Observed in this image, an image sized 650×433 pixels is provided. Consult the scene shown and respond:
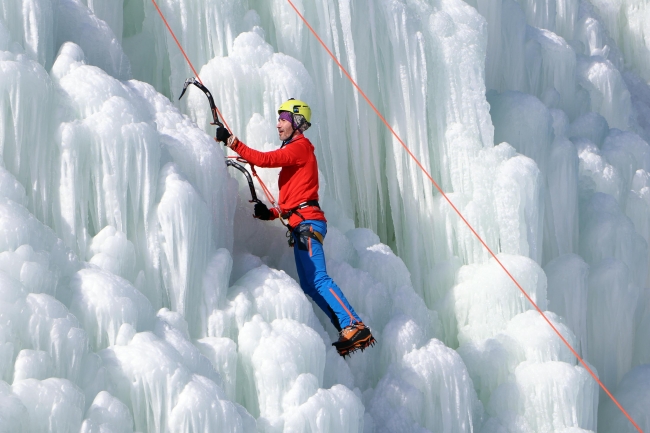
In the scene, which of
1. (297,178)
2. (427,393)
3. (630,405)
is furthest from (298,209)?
(630,405)

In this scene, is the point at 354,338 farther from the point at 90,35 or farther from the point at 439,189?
the point at 90,35

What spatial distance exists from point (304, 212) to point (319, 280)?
477mm

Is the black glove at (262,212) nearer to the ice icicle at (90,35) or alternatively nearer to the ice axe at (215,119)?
the ice axe at (215,119)

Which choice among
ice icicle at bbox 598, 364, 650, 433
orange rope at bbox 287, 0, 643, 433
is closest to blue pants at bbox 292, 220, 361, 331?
orange rope at bbox 287, 0, 643, 433

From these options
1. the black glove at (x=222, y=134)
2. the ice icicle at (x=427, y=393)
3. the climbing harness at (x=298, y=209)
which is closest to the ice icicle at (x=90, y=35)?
the black glove at (x=222, y=134)

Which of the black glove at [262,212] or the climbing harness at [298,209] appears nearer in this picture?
the climbing harness at [298,209]

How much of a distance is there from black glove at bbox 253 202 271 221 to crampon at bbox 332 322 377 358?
0.98 m

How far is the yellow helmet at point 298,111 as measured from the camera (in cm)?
646

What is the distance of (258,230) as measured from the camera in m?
6.73

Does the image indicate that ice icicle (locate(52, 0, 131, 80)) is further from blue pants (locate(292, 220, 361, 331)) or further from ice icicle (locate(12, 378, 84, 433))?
ice icicle (locate(12, 378, 84, 433))

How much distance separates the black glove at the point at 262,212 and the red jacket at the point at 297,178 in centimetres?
3

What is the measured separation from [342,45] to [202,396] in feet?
12.1

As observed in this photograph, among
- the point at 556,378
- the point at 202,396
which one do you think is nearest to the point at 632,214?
the point at 556,378

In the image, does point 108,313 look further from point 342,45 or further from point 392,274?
point 342,45
